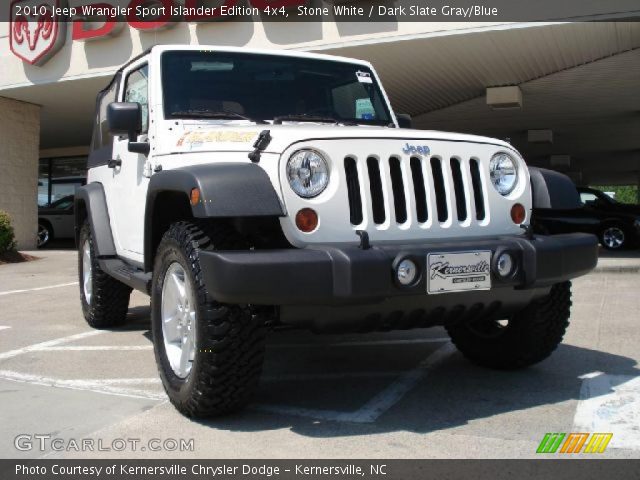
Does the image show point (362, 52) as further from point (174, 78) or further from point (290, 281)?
point (290, 281)

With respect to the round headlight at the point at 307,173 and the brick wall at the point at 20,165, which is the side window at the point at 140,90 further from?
the brick wall at the point at 20,165

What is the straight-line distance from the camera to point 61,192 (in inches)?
925

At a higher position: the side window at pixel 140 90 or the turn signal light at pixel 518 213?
the side window at pixel 140 90

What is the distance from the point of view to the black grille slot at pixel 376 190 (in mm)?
3221

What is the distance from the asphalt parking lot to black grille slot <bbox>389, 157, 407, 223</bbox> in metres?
0.98

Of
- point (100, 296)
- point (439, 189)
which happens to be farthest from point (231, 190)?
point (100, 296)

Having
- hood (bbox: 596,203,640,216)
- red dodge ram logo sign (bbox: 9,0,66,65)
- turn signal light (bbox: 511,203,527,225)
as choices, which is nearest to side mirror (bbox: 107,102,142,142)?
turn signal light (bbox: 511,203,527,225)

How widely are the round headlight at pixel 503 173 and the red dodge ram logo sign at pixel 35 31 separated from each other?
12284mm

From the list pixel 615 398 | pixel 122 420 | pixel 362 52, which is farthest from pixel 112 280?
pixel 362 52

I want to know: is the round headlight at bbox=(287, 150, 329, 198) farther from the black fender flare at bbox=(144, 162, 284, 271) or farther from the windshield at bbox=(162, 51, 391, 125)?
the windshield at bbox=(162, 51, 391, 125)

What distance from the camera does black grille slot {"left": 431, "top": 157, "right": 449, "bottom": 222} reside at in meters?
3.38

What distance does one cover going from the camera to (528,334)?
12.9 feet
